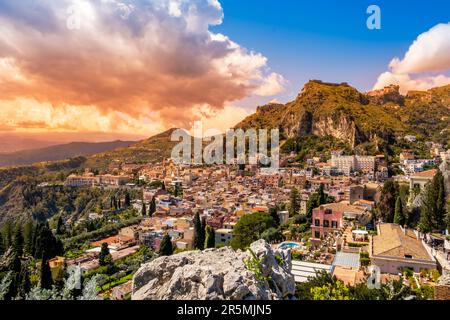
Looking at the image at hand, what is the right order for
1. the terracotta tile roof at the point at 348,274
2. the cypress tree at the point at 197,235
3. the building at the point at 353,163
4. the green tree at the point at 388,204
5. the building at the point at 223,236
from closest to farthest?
the terracotta tile roof at the point at 348,274
the green tree at the point at 388,204
the cypress tree at the point at 197,235
the building at the point at 223,236
the building at the point at 353,163

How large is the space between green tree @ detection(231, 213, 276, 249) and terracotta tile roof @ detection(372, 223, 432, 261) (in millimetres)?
5640

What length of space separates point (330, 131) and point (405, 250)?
52.3 metres

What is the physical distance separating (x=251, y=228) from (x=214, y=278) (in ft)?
41.5

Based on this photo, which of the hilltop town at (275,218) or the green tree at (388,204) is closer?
the hilltop town at (275,218)

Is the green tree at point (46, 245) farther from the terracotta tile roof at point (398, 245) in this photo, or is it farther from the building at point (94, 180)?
the building at point (94, 180)

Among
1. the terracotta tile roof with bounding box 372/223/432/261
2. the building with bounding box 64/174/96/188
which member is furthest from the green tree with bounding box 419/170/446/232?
the building with bounding box 64/174/96/188

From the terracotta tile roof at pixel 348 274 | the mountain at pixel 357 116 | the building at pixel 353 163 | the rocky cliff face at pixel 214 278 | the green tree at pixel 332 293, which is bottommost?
the terracotta tile roof at pixel 348 274

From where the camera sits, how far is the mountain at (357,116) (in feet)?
177

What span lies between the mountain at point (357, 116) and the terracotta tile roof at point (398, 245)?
38.2 m

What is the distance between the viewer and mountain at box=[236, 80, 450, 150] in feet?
177

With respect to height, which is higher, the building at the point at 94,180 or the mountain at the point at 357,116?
the mountain at the point at 357,116

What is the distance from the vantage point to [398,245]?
9.73 m

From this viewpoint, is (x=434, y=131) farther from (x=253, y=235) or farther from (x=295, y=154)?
(x=253, y=235)

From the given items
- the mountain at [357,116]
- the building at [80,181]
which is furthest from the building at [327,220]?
the building at [80,181]
